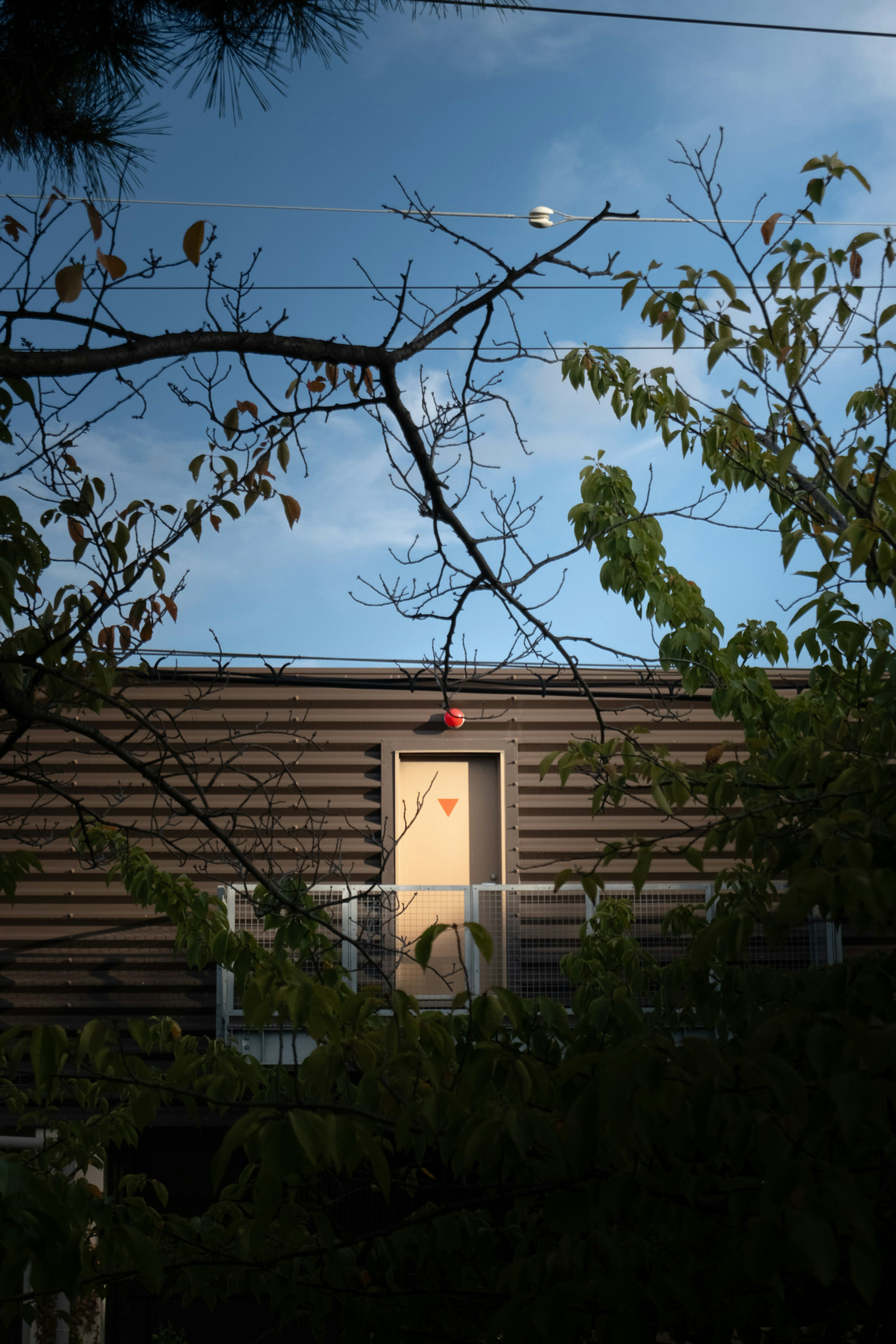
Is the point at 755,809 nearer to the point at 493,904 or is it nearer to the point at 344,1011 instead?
the point at 344,1011

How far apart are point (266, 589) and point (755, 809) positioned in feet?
13.4

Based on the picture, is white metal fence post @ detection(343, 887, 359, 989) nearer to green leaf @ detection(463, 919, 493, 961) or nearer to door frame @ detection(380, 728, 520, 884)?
door frame @ detection(380, 728, 520, 884)

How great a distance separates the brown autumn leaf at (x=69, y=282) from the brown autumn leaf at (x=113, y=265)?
10cm

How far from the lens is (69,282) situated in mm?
1946

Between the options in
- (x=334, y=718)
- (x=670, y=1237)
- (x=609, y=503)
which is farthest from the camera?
(x=334, y=718)

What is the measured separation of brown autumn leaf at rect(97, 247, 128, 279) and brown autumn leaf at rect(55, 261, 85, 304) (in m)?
0.10

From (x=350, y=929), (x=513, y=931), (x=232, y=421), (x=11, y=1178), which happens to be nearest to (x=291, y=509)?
(x=232, y=421)

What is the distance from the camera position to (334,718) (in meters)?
8.33

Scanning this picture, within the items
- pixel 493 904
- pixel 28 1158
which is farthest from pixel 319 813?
pixel 28 1158

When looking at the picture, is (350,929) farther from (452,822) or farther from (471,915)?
(452,822)

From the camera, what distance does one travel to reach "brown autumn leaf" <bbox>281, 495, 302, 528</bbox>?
2.72m

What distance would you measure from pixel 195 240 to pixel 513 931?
6.33 metres

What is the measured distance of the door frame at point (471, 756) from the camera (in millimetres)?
8211

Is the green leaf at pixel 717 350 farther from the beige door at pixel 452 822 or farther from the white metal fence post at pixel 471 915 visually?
the beige door at pixel 452 822
